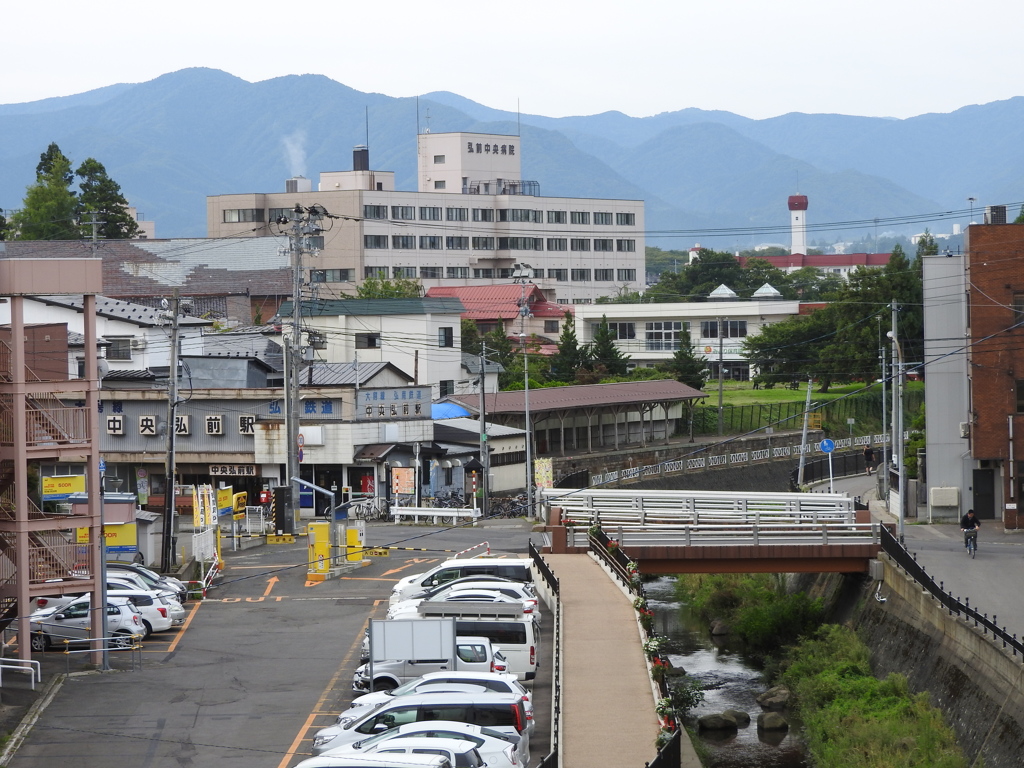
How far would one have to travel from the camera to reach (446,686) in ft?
68.8

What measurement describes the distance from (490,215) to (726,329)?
110ft

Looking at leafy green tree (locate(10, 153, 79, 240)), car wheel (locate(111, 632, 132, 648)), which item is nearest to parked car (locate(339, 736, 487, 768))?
car wheel (locate(111, 632, 132, 648))

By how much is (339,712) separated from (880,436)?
182 ft

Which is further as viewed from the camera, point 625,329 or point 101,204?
point 101,204

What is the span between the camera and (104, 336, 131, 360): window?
5819cm

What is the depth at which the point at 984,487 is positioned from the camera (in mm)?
42500

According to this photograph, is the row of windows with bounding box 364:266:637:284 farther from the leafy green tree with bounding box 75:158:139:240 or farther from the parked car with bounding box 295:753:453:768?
the parked car with bounding box 295:753:453:768

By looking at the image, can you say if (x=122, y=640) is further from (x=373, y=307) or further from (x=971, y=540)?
(x=373, y=307)

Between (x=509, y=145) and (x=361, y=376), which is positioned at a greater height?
(x=509, y=145)

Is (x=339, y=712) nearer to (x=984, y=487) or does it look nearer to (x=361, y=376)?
(x=984, y=487)

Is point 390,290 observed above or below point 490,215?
below

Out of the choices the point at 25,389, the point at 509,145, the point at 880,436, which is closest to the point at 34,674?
the point at 25,389

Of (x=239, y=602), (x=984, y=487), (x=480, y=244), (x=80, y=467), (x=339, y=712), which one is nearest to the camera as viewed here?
(x=339, y=712)

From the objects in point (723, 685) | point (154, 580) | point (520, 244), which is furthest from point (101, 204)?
point (723, 685)
